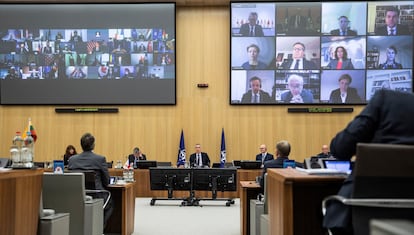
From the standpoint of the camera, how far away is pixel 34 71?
13.8m

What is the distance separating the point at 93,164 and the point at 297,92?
825cm

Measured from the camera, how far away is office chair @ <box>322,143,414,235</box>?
113 inches

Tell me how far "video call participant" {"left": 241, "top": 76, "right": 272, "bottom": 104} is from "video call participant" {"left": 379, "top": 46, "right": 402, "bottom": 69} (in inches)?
113

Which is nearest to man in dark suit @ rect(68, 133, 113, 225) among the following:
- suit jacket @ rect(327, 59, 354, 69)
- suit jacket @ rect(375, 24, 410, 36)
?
suit jacket @ rect(327, 59, 354, 69)

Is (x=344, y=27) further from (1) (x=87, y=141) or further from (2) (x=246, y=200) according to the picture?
(1) (x=87, y=141)

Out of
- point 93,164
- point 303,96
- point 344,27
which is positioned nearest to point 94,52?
point 303,96

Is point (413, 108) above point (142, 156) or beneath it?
above

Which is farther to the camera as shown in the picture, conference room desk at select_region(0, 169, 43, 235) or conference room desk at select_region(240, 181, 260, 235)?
conference room desk at select_region(240, 181, 260, 235)

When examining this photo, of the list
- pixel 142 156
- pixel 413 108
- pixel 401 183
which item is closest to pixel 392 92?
pixel 413 108

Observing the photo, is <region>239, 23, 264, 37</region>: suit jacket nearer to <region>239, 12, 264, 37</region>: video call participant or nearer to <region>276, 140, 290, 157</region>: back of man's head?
<region>239, 12, 264, 37</region>: video call participant

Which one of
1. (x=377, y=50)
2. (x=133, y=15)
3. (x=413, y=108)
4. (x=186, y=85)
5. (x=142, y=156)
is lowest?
(x=142, y=156)

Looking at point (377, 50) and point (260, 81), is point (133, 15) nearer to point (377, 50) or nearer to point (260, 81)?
point (260, 81)

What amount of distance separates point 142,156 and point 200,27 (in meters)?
3.64

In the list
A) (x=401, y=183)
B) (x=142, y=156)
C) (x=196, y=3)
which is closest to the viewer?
(x=401, y=183)
